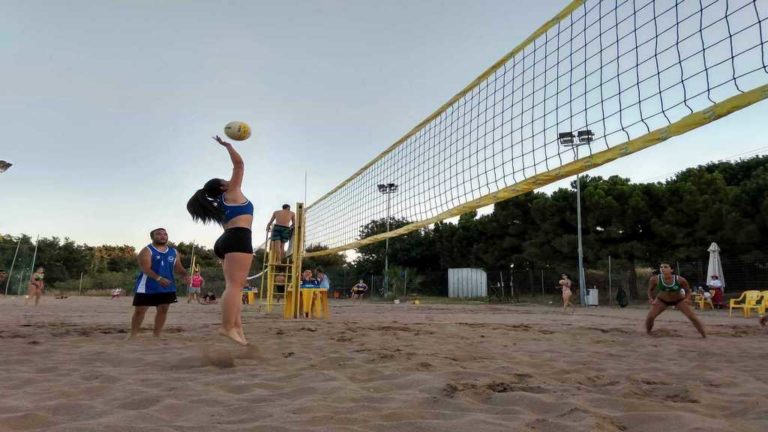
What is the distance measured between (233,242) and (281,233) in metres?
4.03

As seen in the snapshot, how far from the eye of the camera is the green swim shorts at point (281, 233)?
752 cm

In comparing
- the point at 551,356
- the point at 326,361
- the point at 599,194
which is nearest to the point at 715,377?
the point at 551,356

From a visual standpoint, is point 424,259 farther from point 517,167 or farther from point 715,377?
point 715,377

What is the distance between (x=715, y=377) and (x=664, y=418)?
48.3 inches

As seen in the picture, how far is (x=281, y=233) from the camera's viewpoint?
7.54 m

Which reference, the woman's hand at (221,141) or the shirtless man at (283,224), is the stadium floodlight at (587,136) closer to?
the woman's hand at (221,141)

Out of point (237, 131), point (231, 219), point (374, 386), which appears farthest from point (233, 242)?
point (374, 386)

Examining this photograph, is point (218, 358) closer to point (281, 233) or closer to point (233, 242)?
point (233, 242)

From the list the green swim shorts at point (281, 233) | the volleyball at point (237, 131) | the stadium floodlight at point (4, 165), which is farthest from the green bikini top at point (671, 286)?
the stadium floodlight at point (4, 165)

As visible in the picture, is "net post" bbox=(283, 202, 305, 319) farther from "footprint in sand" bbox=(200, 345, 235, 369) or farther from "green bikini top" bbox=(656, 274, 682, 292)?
"green bikini top" bbox=(656, 274, 682, 292)

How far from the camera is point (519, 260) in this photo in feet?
80.6

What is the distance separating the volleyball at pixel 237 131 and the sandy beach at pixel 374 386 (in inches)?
66.4

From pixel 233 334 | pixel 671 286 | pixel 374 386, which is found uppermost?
pixel 671 286

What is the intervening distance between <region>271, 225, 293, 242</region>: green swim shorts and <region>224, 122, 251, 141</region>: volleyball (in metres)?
3.39
